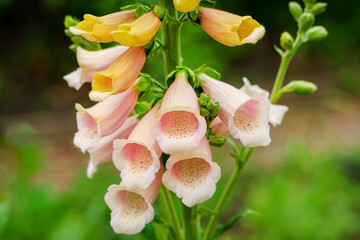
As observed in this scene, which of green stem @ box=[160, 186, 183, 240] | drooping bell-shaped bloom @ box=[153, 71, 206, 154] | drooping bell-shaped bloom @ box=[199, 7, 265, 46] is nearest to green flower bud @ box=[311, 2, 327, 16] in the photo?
drooping bell-shaped bloom @ box=[199, 7, 265, 46]

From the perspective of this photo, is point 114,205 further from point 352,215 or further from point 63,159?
point 63,159

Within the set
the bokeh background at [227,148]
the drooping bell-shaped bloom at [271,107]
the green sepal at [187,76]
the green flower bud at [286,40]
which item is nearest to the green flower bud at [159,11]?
the green sepal at [187,76]

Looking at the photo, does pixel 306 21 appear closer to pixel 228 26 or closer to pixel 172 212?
pixel 228 26

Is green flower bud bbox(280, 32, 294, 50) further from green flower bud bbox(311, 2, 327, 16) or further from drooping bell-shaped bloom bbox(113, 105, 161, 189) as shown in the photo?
drooping bell-shaped bloom bbox(113, 105, 161, 189)

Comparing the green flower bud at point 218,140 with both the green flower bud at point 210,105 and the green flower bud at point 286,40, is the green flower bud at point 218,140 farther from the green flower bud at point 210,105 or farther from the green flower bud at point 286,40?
the green flower bud at point 286,40

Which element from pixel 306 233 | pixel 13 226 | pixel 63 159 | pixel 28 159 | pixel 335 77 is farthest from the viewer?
pixel 335 77

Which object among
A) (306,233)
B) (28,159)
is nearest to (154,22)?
(306,233)
